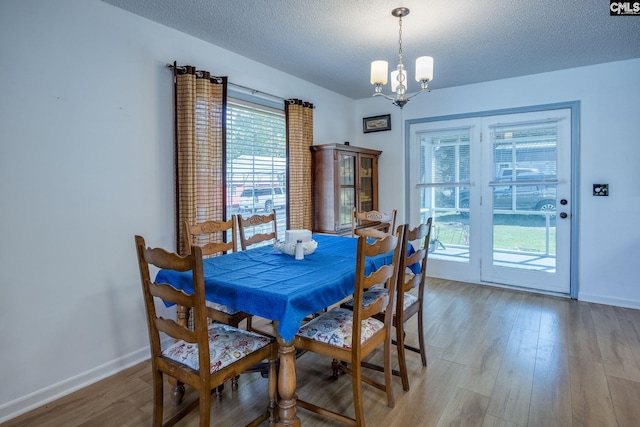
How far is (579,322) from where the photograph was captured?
306 centimetres

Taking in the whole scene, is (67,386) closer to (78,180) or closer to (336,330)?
(78,180)

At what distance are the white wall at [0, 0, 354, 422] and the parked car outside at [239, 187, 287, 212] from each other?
2.50ft

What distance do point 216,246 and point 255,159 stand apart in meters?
1.20

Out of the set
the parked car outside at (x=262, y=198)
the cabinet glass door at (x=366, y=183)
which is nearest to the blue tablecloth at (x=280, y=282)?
the parked car outside at (x=262, y=198)

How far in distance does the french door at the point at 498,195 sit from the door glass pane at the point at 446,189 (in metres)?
0.01

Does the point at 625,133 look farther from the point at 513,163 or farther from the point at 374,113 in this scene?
the point at 374,113

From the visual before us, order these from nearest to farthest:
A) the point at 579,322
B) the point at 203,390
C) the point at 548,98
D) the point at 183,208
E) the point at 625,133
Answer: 1. the point at 203,390
2. the point at 183,208
3. the point at 579,322
4. the point at 625,133
5. the point at 548,98

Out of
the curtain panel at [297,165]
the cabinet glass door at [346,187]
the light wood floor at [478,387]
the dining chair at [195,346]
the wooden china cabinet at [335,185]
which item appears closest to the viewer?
the dining chair at [195,346]

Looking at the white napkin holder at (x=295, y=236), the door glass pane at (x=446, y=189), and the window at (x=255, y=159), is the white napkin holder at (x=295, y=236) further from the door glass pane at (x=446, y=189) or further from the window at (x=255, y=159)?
the door glass pane at (x=446, y=189)

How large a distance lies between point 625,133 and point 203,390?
420cm

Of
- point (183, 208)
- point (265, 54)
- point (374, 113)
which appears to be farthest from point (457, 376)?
point (374, 113)

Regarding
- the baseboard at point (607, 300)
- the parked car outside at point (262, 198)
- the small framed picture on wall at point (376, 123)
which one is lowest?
the baseboard at point (607, 300)

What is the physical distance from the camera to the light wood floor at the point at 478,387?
1834 mm

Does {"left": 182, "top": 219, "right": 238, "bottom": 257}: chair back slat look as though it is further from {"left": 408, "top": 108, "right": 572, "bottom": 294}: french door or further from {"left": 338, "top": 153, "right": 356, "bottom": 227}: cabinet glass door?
{"left": 408, "top": 108, "right": 572, "bottom": 294}: french door
